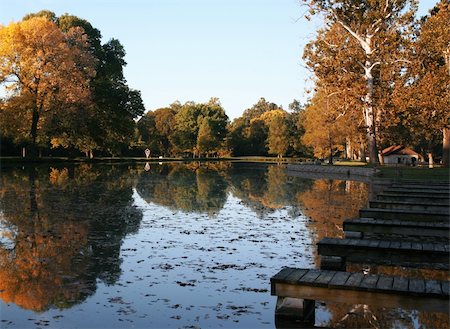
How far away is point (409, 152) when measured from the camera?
87438 mm

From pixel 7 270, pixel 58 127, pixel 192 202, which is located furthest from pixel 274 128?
pixel 7 270

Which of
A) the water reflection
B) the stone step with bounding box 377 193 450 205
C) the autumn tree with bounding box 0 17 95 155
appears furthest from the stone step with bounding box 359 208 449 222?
the autumn tree with bounding box 0 17 95 155

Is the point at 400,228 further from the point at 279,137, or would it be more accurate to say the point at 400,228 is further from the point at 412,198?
the point at 279,137

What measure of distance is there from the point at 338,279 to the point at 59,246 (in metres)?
6.64

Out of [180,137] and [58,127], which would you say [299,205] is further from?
[180,137]

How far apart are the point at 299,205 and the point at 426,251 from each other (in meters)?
11.6

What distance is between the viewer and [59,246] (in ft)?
34.4

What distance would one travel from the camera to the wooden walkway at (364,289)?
5484mm

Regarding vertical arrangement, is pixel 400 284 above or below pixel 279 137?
below

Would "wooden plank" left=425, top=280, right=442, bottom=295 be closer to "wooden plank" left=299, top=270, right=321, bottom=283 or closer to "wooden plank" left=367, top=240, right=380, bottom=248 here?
"wooden plank" left=299, top=270, right=321, bottom=283

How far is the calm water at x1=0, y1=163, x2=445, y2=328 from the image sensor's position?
628cm

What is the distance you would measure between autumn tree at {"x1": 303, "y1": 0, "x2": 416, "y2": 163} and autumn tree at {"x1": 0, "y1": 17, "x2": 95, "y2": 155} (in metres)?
27.3

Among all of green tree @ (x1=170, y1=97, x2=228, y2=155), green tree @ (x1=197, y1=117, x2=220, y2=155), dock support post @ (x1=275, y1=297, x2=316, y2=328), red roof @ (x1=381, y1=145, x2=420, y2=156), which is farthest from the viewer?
green tree @ (x1=170, y1=97, x2=228, y2=155)

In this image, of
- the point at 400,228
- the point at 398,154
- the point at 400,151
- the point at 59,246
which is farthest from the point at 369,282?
the point at 400,151
